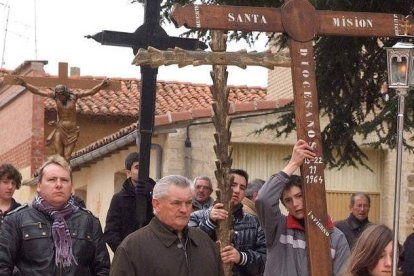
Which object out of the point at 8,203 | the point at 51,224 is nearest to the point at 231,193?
the point at 51,224

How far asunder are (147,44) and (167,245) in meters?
3.01

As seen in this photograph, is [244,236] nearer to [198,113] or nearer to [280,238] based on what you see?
[280,238]

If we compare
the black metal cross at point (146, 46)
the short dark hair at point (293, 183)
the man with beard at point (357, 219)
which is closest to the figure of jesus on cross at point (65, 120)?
the black metal cross at point (146, 46)

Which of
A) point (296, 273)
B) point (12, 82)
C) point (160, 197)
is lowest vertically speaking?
point (296, 273)

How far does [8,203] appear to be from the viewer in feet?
33.9

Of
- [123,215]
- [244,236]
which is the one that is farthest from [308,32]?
[123,215]

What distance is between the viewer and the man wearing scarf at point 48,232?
8078 mm

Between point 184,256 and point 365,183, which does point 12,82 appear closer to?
point 184,256

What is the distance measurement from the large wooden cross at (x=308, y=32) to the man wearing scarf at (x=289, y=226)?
109mm

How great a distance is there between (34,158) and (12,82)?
17349 millimetres

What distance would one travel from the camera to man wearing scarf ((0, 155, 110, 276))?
26.5ft

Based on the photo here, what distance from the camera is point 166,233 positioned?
24.0 ft

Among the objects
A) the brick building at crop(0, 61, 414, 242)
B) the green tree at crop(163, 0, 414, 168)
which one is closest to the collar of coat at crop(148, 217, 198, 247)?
the green tree at crop(163, 0, 414, 168)

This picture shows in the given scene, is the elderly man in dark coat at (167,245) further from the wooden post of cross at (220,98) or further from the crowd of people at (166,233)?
the wooden post of cross at (220,98)
